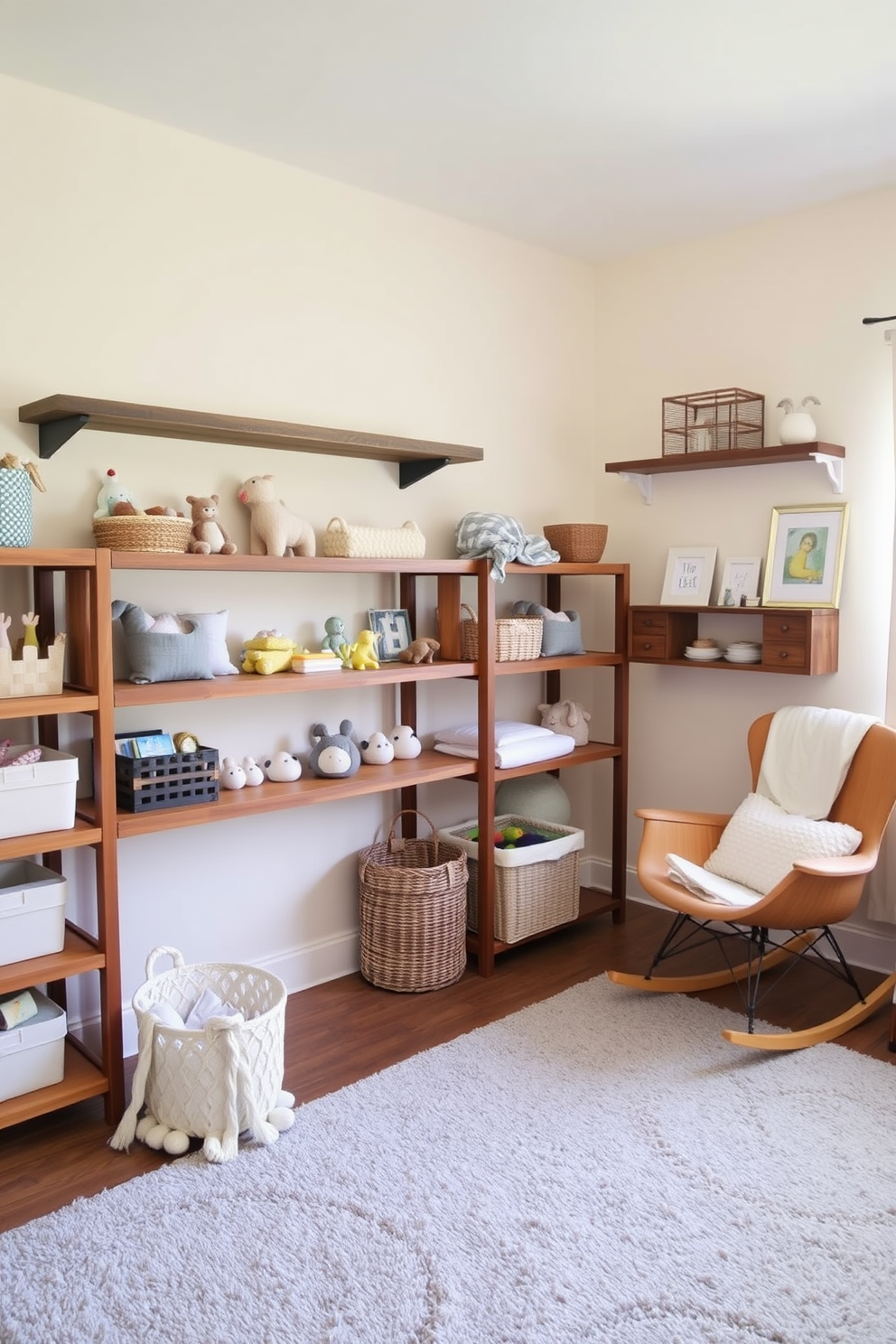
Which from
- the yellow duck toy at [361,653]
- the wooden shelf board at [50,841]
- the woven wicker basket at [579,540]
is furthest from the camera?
the woven wicker basket at [579,540]

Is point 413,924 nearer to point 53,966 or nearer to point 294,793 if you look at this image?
point 294,793

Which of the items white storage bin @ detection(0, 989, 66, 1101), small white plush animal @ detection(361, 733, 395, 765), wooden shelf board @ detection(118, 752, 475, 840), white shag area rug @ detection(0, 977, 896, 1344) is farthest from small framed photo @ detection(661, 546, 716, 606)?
white storage bin @ detection(0, 989, 66, 1101)

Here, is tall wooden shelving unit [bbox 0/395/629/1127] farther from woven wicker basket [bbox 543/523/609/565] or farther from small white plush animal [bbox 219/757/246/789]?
woven wicker basket [bbox 543/523/609/565]

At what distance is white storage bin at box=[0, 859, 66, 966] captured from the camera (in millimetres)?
2365

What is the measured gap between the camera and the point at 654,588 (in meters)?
4.12

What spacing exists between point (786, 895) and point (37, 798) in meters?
1.99

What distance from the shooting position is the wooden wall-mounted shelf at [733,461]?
3.41 m

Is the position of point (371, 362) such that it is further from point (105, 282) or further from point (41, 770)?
point (41, 770)


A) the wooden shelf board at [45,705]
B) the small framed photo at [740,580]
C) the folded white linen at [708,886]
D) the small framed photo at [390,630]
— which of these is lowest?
the folded white linen at [708,886]

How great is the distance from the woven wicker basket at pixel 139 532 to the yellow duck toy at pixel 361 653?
73 cm

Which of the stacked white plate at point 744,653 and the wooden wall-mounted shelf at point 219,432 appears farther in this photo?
the stacked white plate at point 744,653

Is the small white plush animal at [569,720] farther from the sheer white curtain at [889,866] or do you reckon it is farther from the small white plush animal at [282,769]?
the small white plush animal at [282,769]

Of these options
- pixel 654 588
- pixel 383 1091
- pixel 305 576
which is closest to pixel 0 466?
pixel 305 576

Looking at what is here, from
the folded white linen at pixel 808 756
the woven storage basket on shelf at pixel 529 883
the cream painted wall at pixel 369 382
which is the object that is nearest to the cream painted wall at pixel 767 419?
the cream painted wall at pixel 369 382
